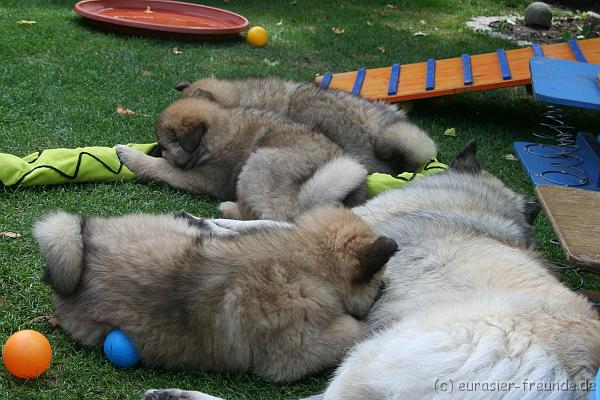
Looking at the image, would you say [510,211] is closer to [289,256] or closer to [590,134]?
[289,256]

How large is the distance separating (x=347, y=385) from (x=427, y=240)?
40.4 inches

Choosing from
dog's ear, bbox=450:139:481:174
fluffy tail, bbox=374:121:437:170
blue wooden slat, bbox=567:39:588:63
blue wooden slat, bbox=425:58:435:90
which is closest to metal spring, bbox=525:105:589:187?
blue wooden slat, bbox=567:39:588:63

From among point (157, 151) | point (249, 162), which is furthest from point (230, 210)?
point (157, 151)

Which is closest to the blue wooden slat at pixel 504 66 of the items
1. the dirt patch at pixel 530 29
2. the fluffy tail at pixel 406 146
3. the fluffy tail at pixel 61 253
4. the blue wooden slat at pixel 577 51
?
A: the blue wooden slat at pixel 577 51

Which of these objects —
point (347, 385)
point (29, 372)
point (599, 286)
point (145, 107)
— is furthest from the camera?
point (145, 107)

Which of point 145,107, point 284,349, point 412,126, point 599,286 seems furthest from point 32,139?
point 599,286

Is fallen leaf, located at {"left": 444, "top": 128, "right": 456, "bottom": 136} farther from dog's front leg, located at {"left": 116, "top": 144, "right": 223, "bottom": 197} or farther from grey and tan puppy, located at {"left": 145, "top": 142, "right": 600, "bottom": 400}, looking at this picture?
grey and tan puppy, located at {"left": 145, "top": 142, "right": 600, "bottom": 400}

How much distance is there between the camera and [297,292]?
2.99 meters

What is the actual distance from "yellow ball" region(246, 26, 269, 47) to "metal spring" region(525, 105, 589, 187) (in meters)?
3.67

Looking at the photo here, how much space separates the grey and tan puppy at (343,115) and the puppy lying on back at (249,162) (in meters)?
0.39

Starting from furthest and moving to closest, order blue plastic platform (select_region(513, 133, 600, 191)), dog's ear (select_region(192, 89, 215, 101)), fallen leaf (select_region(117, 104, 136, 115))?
1. fallen leaf (select_region(117, 104, 136, 115))
2. blue plastic platform (select_region(513, 133, 600, 191))
3. dog's ear (select_region(192, 89, 215, 101))

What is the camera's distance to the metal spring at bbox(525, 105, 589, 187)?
19.1 feet

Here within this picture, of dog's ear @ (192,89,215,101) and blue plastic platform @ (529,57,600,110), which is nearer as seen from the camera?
blue plastic platform @ (529,57,600,110)

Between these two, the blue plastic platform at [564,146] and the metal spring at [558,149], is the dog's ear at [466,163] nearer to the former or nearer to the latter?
the metal spring at [558,149]
